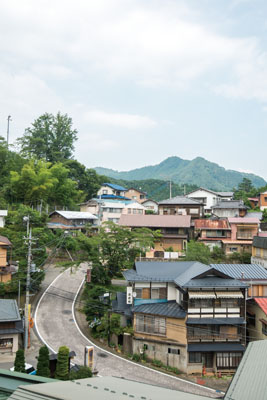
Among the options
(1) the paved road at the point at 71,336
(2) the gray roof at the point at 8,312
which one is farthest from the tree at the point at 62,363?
(2) the gray roof at the point at 8,312

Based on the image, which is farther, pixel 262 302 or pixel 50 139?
pixel 50 139

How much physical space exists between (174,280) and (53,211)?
3184 cm

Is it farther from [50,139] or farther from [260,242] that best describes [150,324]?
[50,139]

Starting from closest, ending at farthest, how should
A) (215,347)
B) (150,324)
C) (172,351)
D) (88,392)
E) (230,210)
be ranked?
(88,392) → (215,347) → (172,351) → (150,324) → (230,210)

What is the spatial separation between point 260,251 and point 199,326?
1658 cm

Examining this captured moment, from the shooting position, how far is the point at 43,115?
2660 inches

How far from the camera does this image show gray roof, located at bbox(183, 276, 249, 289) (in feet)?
75.2

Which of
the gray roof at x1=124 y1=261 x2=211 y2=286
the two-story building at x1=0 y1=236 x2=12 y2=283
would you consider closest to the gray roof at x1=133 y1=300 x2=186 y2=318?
the gray roof at x1=124 y1=261 x2=211 y2=286

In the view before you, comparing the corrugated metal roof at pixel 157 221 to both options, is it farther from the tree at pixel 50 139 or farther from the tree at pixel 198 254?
the tree at pixel 50 139

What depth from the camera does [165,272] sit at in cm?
2691

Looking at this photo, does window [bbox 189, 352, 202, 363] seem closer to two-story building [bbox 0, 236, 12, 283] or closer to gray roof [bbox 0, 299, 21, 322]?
gray roof [bbox 0, 299, 21, 322]

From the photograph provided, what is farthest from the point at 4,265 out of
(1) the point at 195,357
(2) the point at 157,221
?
(2) the point at 157,221

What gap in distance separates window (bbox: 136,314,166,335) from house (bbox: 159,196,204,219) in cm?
3057

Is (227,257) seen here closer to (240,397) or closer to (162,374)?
(162,374)
